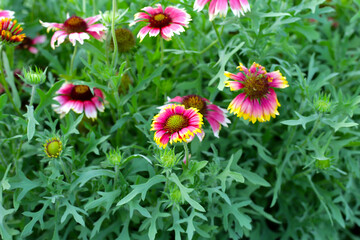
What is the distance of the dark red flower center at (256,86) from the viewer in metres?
1.03

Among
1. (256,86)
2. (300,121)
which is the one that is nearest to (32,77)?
(256,86)

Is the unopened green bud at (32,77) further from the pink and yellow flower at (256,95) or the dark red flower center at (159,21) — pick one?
the pink and yellow flower at (256,95)

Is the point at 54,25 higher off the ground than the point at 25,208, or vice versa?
the point at 54,25

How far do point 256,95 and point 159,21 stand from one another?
389mm

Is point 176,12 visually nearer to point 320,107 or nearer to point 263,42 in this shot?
point 263,42

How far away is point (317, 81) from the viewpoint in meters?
1.32

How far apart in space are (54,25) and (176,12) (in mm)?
416

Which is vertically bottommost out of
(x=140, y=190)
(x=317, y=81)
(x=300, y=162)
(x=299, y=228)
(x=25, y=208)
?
(x=299, y=228)

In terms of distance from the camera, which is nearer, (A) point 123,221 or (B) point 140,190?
(B) point 140,190

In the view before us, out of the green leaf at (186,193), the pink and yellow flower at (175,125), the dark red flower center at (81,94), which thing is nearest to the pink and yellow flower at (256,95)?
the pink and yellow flower at (175,125)

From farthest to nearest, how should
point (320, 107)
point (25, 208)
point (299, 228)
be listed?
point (299, 228) < point (25, 208) < point (320, 107)

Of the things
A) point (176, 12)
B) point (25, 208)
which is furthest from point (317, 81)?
point (25, 208)

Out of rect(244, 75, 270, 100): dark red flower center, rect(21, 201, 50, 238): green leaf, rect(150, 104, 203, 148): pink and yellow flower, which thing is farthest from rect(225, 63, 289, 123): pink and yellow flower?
rect(21, 201, 50, 238): green leaf

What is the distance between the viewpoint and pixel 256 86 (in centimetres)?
103
